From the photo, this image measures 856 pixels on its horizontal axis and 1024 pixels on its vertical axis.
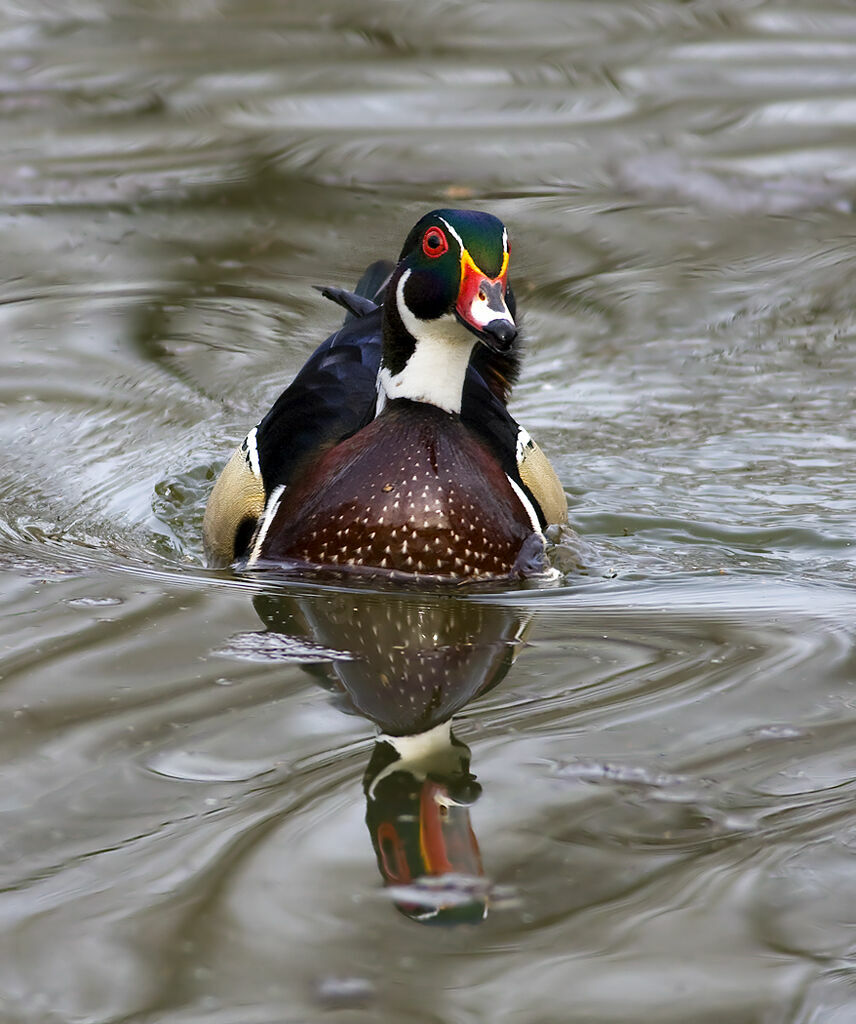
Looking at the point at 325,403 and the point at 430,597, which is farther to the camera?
the point at 325,403

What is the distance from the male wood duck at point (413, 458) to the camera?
4516mm

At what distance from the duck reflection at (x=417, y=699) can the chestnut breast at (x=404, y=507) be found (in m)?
0.24

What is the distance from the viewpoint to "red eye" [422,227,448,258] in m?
4.56

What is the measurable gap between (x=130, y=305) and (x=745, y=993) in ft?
19.8

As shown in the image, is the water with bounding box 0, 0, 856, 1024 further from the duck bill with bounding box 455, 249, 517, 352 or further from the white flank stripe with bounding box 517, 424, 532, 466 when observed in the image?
the duck bill with bounding box 455, 249, 517, 352

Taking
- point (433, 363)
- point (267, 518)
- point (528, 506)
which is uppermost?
point (433, 363)

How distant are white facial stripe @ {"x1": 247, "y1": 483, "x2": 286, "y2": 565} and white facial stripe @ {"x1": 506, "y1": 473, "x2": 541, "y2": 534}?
745 millimetres

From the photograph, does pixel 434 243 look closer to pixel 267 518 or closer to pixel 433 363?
pixel 433 363

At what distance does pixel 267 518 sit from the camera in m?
4.90

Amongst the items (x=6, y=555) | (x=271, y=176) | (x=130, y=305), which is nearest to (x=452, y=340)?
(x=6, y=555)

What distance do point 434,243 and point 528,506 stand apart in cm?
96

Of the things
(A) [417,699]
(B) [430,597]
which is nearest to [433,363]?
(B) [430,597]

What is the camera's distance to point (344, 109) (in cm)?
965

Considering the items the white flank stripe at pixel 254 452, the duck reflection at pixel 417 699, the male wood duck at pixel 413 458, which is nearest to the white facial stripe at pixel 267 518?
the male wood duck at pixel 413 458
